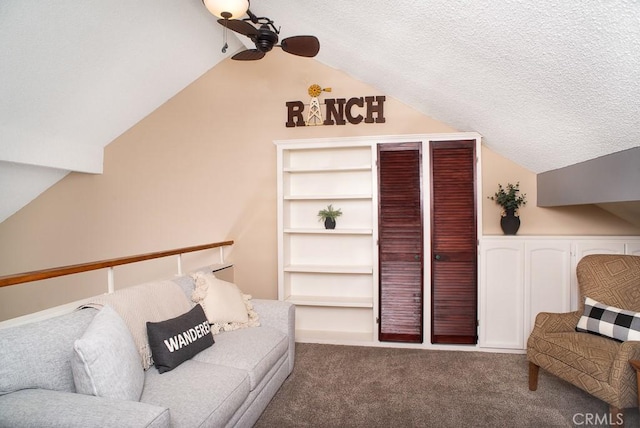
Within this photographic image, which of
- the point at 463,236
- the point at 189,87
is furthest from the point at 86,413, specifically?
the point at 189,87

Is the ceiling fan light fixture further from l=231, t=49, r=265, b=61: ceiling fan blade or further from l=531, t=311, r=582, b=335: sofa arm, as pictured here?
l=531, t=311, r=582, b=335: sofa arm

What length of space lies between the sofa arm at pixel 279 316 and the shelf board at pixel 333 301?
72cm

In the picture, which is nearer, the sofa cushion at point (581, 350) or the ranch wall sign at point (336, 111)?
the sofa cushion at point (581, 350)

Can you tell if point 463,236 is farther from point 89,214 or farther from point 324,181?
point 89,214

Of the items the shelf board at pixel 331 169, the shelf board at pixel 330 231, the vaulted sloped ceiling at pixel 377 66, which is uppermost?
the vaulted sloped ceiling at pixel 377 66

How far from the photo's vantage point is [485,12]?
174cm

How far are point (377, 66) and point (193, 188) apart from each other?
2.38 m

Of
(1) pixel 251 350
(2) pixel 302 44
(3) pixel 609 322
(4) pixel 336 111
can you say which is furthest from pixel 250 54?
(3) pixel 609 322

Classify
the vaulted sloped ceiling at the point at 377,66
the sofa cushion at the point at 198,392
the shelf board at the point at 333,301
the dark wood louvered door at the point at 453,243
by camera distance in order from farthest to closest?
the shelf board at the point at 333,301
the dark wood louvered door at the point at 453,243
the vaulted sloped ceiling at the point at 377,66
the sofa cushion at the point at 198,392

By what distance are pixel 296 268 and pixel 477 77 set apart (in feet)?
7.55

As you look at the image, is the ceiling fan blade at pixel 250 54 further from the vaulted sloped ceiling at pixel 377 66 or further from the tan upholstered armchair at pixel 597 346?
the tan upholstered armchair at pixel 597 346

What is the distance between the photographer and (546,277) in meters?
3.06

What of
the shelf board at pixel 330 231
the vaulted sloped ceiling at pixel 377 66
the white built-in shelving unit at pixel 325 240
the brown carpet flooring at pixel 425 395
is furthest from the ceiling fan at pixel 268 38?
the brown carpet flooring at pixel 425 395

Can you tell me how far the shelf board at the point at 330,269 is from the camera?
339 centimetres
